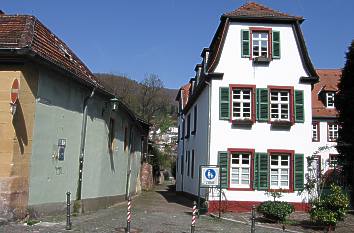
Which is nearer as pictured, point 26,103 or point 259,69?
point 26,103

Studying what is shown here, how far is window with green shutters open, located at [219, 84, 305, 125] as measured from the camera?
23.7 metres

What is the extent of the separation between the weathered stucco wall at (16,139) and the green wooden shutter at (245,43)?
1225 cm

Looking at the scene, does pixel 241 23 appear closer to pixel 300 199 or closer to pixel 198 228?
pixel 300 199

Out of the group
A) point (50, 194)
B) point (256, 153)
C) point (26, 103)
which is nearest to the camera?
point (26, 103)

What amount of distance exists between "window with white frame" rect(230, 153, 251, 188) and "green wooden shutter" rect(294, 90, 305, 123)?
10.2ft

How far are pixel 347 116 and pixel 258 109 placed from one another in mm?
6891

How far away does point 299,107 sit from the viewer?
24.0 metres

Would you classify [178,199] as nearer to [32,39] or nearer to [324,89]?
[324,89]

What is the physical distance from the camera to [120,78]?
70688 mm

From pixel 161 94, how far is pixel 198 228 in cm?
5596

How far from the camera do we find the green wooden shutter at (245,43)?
24.1m

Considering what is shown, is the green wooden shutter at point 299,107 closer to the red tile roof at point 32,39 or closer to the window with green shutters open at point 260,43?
the window with green shutters open at point 260,43

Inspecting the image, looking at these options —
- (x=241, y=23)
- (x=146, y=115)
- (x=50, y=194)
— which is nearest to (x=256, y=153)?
(x=241, y=23)

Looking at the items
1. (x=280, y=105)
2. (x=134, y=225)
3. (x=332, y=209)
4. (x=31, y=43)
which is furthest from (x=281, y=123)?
(x=31, y=43)
